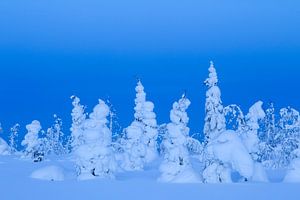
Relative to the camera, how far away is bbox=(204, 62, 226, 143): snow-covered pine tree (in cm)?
3456

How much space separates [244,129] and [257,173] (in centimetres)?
449

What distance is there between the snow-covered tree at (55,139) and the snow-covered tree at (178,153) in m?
38.9

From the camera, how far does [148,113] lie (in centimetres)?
4578

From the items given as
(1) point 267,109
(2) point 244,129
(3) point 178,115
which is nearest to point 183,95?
(3) point 178,115

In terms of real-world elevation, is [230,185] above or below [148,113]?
below

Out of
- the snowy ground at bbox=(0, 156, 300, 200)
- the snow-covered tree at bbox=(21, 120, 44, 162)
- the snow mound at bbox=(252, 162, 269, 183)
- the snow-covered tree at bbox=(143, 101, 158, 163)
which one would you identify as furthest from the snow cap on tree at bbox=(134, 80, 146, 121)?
the snowy ground at bbox=(0, 156, 300, 200)

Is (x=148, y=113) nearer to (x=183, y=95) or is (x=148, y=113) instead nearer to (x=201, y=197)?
(x=183, y=95)

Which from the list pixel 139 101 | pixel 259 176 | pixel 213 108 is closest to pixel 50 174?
pixel 213 108

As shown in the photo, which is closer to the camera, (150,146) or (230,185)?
(230,185)

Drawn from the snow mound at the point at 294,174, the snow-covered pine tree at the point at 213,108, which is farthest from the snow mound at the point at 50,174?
the snow mound at the point at 294,174

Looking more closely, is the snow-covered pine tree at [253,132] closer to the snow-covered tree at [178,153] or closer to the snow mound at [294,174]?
the snow mound at [294,174]

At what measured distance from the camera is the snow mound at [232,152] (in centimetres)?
2762

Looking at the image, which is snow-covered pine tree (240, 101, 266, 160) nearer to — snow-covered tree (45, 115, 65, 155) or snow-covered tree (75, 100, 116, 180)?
snow-covered tree (75, 100, 116, 180)

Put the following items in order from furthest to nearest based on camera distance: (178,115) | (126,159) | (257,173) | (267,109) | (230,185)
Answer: (267,109), (126,159), (178,115), (257,173), (230,185)
